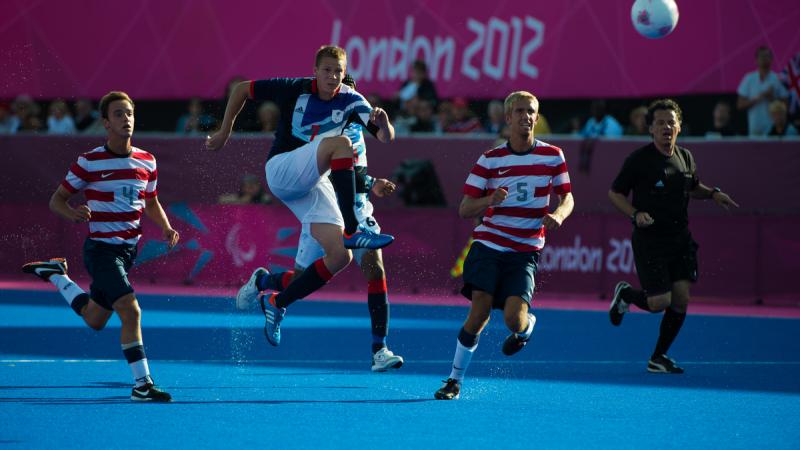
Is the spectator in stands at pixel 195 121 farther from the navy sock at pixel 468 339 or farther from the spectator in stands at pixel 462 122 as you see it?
the navy sock at pixel 468 339

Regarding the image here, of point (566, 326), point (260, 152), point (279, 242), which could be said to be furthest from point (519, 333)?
point (260, 152)

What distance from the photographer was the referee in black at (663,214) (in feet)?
32.7

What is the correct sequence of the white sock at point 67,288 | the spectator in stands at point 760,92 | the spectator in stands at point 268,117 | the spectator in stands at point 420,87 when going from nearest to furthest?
the white sock at point 67,288 < the spectator in stands at point 760,92 < the spectator in stands at point 268,117 < the spectator in stands at point 420,87

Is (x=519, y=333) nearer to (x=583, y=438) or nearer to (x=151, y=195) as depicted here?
(x=583, y=438)

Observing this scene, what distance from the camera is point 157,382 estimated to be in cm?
872

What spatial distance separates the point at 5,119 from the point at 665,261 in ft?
46.7

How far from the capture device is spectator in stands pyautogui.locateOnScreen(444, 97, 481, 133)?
60.2 ft

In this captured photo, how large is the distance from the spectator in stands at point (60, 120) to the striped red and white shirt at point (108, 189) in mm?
12358

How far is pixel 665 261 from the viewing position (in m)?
10.0

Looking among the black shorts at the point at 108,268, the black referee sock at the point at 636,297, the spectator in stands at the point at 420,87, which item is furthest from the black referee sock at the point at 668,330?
the spectator in stands at the point at 420,87

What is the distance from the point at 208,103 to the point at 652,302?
12.1 meters

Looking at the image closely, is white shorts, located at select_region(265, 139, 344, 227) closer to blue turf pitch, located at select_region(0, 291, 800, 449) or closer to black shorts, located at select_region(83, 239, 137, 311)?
blue turf pitch, located at select_region(0, 291, 800, 449)

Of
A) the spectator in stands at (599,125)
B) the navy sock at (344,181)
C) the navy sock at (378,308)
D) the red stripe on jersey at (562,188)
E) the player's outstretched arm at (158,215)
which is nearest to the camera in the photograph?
the red stripe on jersey at (562,188)

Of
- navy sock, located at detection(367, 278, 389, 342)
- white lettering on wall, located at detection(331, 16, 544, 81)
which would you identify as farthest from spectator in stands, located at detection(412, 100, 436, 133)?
navy sock, located at detection(367, 278, 389, 342)
